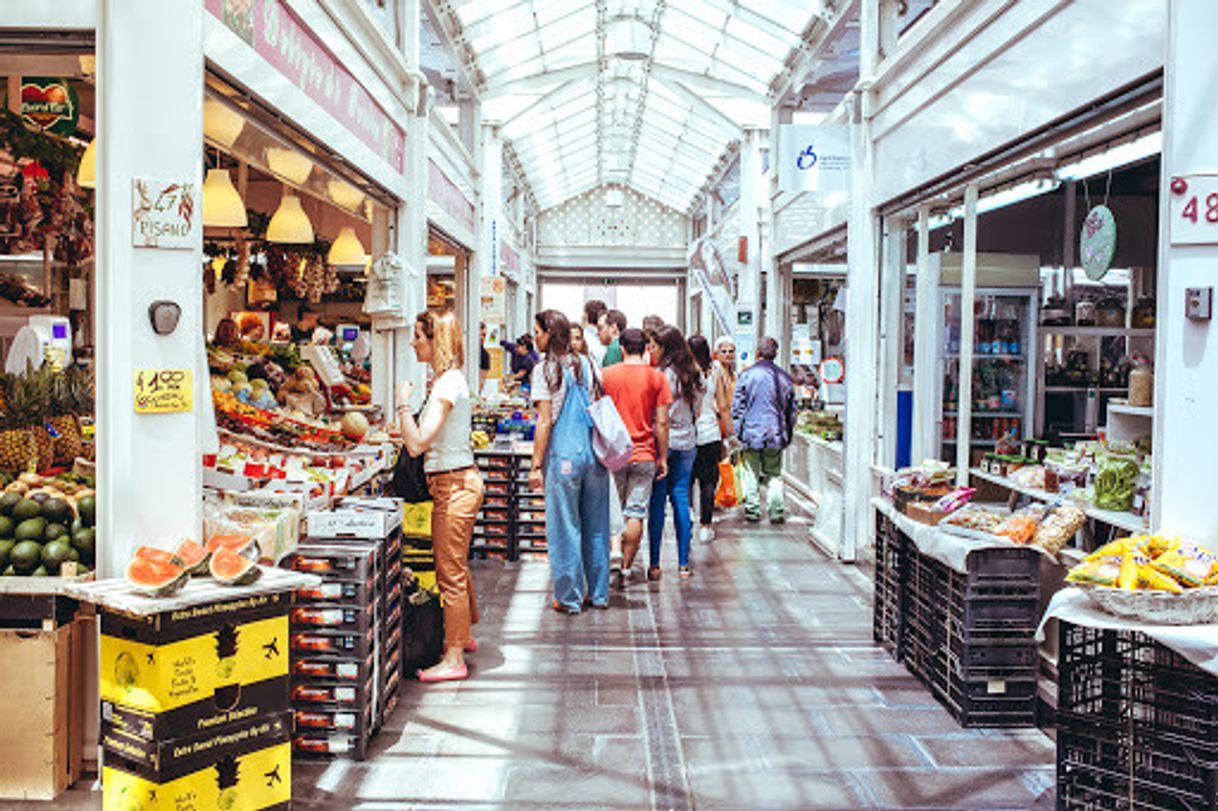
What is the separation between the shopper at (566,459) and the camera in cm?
627

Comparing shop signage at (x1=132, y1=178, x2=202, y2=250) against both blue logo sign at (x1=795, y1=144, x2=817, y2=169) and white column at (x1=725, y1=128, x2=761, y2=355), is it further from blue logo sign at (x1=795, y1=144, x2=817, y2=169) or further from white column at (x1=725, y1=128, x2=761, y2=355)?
white column at (x1=725, y1=128, x2=761, y2=355)

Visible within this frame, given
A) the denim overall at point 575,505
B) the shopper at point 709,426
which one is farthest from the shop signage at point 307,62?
the shopper at point 709,426

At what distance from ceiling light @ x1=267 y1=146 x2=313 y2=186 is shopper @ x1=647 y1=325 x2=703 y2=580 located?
104 inches

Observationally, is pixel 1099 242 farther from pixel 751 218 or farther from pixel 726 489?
pixel 751 218

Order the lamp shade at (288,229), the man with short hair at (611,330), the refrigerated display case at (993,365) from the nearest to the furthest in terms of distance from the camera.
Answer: the refrigerated display case at (993,365)
the lamp shade at (288,229)
the man with short hair at (611,330)

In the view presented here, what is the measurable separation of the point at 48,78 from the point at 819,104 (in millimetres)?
8981

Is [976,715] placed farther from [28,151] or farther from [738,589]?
[28,151]

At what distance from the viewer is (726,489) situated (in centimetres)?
966

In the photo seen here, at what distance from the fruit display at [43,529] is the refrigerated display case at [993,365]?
528cm

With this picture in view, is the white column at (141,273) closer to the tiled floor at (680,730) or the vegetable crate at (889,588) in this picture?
the tiled floor at (680,730)

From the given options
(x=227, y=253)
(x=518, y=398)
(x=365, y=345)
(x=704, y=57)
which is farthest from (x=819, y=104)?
(x=227, y=253)

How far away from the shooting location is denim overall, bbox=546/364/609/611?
6.30 meters

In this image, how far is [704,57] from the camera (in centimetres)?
1325

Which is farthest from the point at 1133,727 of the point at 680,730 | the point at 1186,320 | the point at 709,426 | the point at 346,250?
the point at 346,250
